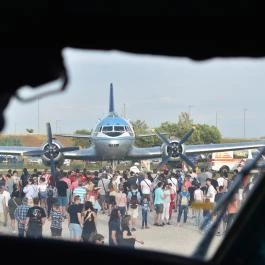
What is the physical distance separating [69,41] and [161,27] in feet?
0.73

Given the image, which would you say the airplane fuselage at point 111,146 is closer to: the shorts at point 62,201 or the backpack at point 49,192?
the backpack at point 49,192

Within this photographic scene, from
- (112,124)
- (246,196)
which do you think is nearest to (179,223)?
(246,196)

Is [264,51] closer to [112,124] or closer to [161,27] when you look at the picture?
[161,27]

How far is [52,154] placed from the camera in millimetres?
21078

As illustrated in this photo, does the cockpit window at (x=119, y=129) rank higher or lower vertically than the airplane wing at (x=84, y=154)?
higher

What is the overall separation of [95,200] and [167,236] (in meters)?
5.76

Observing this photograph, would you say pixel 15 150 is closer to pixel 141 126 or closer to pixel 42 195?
pixel 141 126

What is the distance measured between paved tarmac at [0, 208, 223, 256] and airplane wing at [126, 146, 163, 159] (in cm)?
1572

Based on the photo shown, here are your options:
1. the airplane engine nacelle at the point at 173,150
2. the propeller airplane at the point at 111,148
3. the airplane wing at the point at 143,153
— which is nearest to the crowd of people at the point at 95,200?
the airplane engine nacelle at the point at 173,150

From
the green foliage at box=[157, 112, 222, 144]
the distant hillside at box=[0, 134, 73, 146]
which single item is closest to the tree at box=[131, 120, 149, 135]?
the green foliage at box=[157, 112, 222, 144]

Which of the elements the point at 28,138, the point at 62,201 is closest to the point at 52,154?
the point at 28,138

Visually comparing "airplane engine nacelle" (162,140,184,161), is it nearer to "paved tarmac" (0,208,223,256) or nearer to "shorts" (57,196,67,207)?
"shorts" (57,196,67,207)

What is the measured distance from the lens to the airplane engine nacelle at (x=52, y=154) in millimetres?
20984

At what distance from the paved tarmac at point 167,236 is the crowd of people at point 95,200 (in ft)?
0.27
